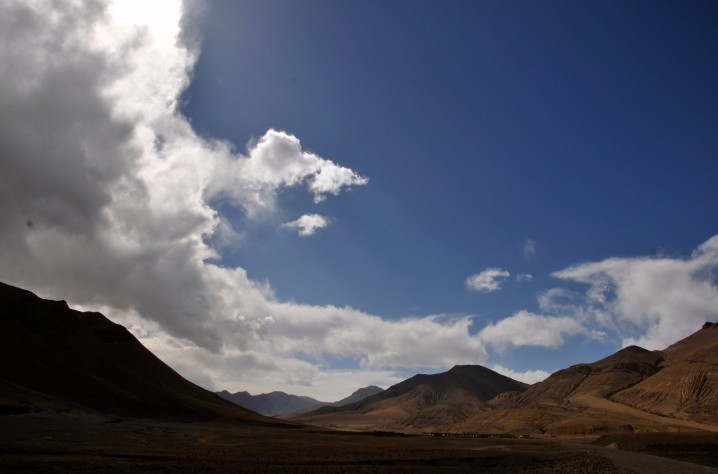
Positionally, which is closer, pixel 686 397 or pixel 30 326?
pixel 30 326

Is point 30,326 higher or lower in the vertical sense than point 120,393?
higher

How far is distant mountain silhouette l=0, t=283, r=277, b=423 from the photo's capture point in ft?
371

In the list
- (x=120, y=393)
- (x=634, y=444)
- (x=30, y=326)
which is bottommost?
(x=634, y=444)

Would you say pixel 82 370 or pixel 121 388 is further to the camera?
pixel 121 388

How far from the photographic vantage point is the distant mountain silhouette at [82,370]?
113000 mm

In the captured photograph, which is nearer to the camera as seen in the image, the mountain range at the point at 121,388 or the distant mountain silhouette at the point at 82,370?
the distant mountain silhouette at the point at 82,370

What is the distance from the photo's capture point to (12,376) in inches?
4326

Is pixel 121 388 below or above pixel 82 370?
below

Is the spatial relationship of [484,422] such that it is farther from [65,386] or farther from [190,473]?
[190,473]

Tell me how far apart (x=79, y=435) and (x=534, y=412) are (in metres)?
142

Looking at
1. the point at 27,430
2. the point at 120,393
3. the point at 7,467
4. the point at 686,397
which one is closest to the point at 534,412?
the point at 686,397

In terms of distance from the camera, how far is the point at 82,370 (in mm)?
133000

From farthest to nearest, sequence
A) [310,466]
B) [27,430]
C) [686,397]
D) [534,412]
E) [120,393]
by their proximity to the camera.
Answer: [686,397] → [534,412] → [120,393] → [27,430] → [310,466]

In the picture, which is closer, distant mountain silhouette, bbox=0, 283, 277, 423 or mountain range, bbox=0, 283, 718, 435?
distant mountain silhouette, bbox=0, 283, 277, 423
